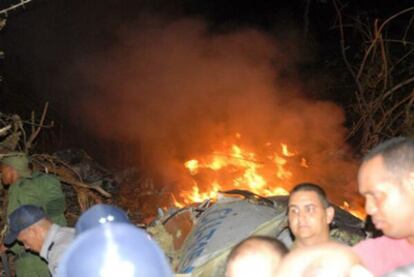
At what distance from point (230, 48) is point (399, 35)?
5.56 meters

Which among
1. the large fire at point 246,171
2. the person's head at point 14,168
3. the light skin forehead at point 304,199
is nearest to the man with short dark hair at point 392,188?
the light skin forehead at point 304,199

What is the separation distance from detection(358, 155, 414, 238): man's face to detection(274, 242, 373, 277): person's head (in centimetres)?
57

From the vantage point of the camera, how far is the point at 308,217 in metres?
3.55

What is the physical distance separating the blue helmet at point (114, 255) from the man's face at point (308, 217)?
5.57ft

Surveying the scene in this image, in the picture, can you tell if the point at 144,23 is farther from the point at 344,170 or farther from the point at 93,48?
the point at 344,170

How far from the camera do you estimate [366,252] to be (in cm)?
248

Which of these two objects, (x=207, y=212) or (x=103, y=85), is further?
(x=103, y=85)

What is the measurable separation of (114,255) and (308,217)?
2010 mm

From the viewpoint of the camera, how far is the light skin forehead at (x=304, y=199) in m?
3.63

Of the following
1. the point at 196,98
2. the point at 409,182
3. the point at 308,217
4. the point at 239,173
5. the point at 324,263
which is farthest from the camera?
the point at 196,98

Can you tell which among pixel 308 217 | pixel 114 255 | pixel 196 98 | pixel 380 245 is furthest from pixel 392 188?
pixel 196 98

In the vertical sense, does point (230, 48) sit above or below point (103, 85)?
above

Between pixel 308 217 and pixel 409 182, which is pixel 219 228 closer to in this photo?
pixel 308 217

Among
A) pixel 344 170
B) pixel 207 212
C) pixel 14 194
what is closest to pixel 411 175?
pixel 207 212
